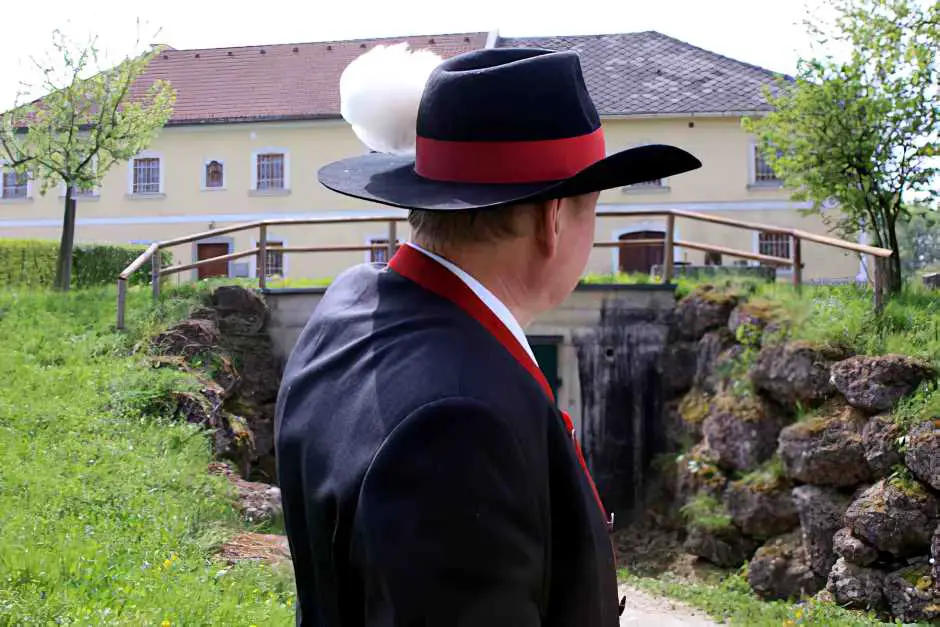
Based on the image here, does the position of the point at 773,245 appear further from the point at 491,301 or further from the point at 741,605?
the point at 491,301

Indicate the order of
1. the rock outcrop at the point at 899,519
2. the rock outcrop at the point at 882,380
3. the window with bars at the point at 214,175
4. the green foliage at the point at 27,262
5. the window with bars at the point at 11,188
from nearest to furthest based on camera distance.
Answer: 1. the rock outcrop at the point at 899,519
2. the rock outcrop at the point at 882,380
3. the green foliage at the point at 27,262
4. the window with bars at the point at 214,175
5. the window with bars at the point at 11,188

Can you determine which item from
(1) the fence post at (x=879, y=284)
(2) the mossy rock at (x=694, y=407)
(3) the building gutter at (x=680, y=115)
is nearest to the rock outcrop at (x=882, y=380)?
(1) the fence post at (x=879, y=284)

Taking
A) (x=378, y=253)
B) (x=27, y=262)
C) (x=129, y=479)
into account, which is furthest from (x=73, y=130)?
(x=129, y=479)

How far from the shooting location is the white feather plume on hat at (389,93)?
1776 millimetres

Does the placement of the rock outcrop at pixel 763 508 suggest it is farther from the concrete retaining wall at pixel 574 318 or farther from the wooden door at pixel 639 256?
the wooden door at pixel 639 256

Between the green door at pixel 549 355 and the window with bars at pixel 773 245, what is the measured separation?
12.3 meters

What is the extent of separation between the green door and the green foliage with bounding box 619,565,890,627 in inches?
148

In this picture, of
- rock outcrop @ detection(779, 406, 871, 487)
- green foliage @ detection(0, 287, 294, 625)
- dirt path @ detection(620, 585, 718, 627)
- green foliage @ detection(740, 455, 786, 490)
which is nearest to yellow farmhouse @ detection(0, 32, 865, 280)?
green foliage @ detection(740, 455, 786, 490)

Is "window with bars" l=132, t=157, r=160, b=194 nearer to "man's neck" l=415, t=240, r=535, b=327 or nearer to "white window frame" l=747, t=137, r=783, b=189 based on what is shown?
"white window frame" l=747, t=137, r=783, b=189

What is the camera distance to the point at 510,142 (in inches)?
60.1

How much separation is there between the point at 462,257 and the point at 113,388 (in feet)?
30.3

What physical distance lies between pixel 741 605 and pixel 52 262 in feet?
52.5

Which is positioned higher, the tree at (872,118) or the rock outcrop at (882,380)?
the tree at (872,118)

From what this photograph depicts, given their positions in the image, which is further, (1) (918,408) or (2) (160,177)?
(2) (160,177)
